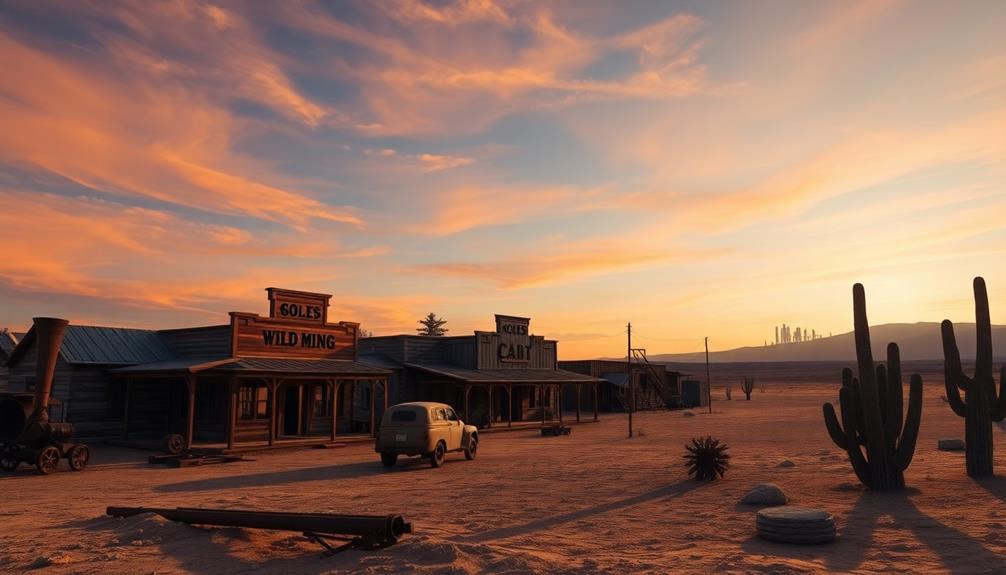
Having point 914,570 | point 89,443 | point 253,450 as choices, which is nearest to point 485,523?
point 914,570

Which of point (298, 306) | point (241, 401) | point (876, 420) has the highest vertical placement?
point (298, 306)

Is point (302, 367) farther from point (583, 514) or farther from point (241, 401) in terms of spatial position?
point (583, 514)

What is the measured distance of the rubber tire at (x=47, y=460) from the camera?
1858 cm

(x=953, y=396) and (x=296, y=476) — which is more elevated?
(x=953, y=396)

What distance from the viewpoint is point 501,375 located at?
124ft

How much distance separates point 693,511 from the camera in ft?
43.4

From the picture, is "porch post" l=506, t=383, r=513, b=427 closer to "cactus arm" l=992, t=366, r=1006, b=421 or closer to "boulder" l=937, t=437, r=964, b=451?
"boulder" l=937, t=437, r=964, b=451

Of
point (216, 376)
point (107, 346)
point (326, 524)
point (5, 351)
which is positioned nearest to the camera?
point (326, 524)

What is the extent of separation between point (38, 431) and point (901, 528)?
2049 cm

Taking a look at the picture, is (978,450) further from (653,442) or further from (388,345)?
(388,345)

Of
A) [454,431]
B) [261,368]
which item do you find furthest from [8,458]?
[454,431]

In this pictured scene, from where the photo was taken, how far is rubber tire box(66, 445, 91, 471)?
19.3 metres

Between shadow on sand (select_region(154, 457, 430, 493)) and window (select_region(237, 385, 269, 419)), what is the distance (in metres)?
7.88

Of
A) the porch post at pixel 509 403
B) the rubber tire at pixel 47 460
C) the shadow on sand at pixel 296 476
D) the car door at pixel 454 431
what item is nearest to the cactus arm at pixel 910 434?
the car door at pixel 454 431
